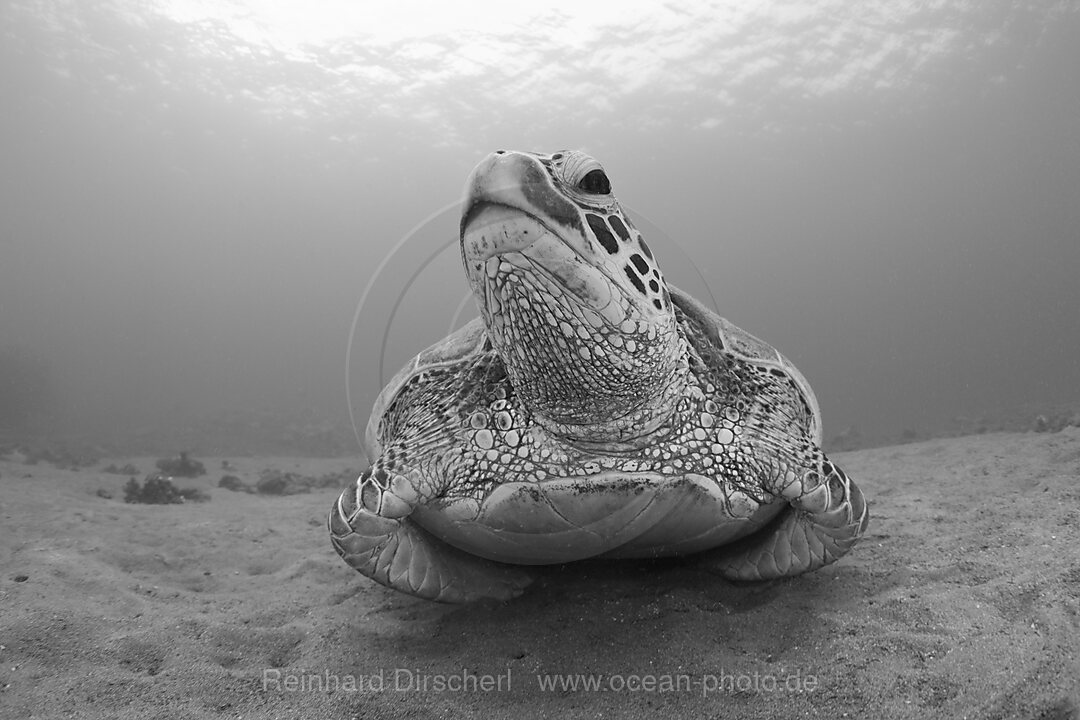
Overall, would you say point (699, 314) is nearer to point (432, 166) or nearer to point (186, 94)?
point (186, 94)

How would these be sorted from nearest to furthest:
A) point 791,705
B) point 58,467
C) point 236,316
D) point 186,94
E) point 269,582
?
point 791,705 → point 269,582 → point 58,467 → point 186,94 → point 236,316

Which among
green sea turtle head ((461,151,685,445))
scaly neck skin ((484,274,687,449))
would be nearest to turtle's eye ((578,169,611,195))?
green sea turtle head ((461,151,685,445))

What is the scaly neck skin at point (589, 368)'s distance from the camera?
5.74 ft

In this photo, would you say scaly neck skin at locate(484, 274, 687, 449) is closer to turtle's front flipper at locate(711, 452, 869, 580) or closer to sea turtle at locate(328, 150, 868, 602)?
sea turtle at locate(328, 150, 868, 602)

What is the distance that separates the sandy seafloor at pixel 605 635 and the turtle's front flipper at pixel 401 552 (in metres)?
0.12

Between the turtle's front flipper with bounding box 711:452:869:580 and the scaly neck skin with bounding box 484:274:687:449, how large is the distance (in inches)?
25.2

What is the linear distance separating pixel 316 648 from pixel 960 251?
4874 inches

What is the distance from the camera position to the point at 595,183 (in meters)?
1.76

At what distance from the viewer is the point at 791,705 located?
1.63 m

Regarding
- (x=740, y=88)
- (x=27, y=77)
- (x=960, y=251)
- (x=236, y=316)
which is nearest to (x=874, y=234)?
(x=960, y=251)

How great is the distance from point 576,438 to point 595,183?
91 cm

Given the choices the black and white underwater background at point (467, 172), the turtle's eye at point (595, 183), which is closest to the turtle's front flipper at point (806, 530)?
the turtle's eye at point (595, 183)

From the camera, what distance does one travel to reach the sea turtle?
5.52 ft

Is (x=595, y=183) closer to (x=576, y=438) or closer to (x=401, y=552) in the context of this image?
(x=576, y=438)
